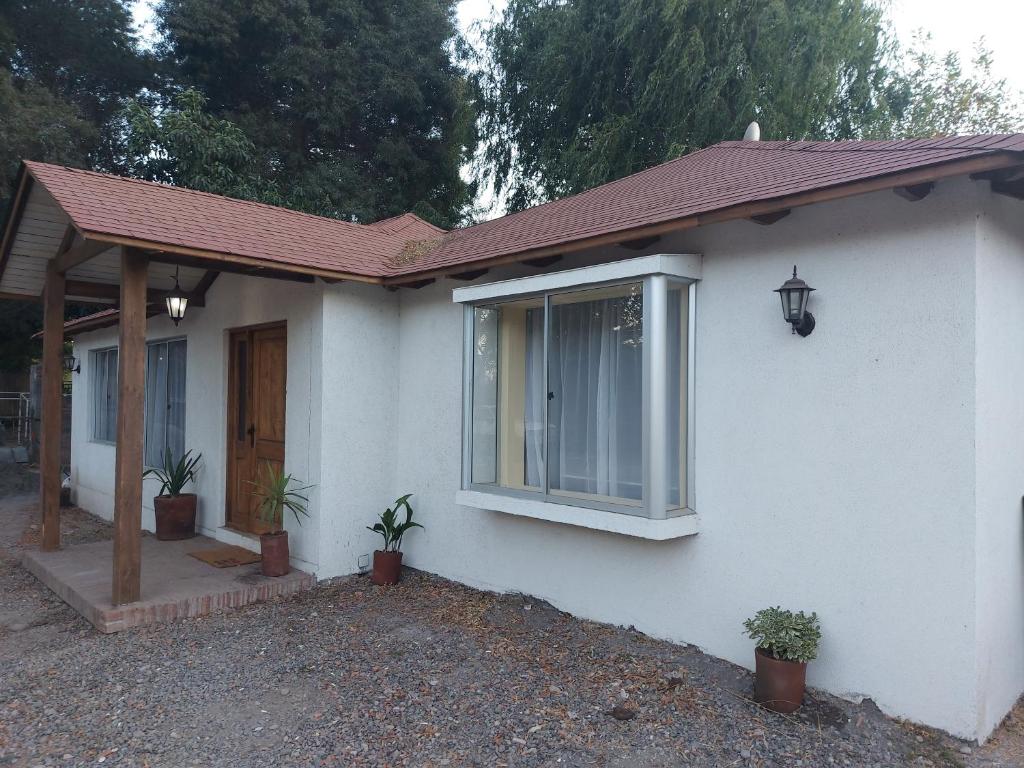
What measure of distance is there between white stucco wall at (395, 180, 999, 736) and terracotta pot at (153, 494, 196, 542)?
15.4 ft

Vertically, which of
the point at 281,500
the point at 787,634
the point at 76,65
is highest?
the point at 76,65

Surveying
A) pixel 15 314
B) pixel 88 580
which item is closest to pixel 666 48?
pixel 88 580

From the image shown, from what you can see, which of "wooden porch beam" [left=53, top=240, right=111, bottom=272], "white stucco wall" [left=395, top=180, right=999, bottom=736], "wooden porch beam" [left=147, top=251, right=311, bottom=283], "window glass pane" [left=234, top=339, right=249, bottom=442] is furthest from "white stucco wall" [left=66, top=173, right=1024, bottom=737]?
"wooden porch beam" [left=53, top=240, right=111, bottom=272]

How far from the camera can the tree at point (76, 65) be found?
45.7 feet

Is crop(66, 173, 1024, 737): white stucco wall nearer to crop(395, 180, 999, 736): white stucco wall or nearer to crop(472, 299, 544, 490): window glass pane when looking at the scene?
crop(395, 180, 999, 736): white stucco wall

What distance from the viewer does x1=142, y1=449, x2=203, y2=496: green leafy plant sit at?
742 cm

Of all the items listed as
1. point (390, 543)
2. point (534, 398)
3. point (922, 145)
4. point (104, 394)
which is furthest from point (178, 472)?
point (922, 145)

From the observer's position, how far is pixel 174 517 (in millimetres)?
7242

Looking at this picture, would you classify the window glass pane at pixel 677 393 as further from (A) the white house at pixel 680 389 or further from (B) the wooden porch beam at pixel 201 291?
(B) the wooden porch beam at pixel 201 291

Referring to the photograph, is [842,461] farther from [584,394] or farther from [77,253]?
[77,253]

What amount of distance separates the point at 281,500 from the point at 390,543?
1033 mm

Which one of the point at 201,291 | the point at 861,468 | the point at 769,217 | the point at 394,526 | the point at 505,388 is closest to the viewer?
the point at 861,468

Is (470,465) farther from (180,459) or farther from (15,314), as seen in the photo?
(15,314)

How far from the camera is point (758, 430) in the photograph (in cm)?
402
